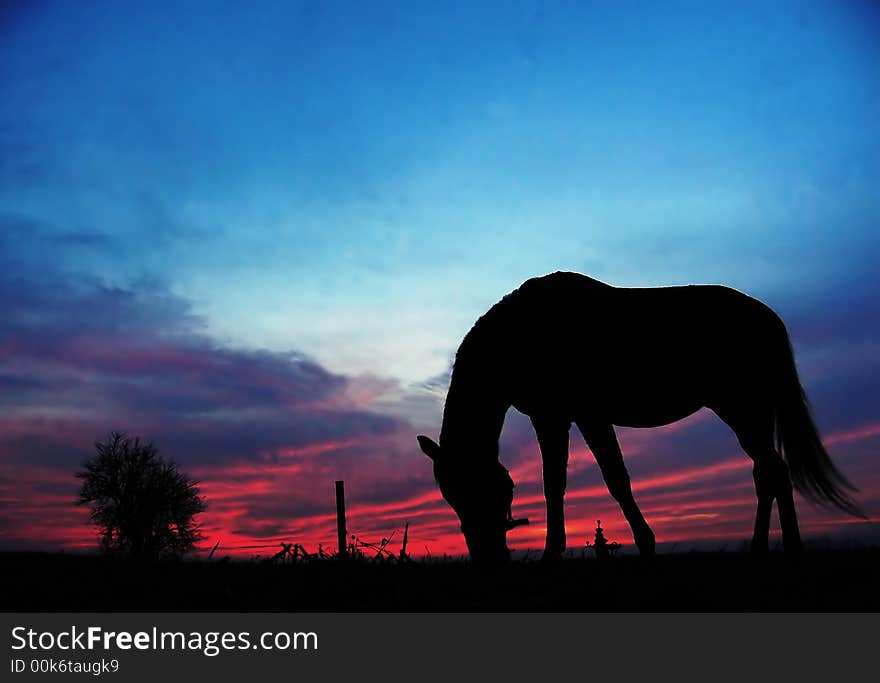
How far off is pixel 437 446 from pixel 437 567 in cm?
137

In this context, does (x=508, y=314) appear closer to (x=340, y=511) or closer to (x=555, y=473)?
(x=555, y=473)

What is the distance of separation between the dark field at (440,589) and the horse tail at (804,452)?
10.9ft

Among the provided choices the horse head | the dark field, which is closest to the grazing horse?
the horse head

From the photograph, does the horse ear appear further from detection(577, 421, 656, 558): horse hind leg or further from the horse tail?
the horse tail

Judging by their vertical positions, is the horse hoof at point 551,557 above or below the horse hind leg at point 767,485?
below

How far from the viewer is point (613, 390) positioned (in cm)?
1039

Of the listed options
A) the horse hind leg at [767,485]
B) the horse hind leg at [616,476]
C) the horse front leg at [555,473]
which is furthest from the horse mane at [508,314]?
the horse hind leg at [767,485]

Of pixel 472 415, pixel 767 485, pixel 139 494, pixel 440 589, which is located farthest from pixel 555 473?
pixel 139 494

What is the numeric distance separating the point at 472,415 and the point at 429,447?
0.75m

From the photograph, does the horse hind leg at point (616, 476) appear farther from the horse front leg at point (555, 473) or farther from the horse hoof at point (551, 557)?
the horse hoof at point (551, 557)

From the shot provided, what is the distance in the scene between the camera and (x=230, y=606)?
5.33 meters

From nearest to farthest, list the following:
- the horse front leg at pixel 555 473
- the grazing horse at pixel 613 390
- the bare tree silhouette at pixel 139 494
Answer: the grazing horse at pixel 613 390 → the horse front leg at pixel 555 473 → the bare tree silhouette at pixel 139 494

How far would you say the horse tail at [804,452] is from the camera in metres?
10.6

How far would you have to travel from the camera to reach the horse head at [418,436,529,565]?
848cm
